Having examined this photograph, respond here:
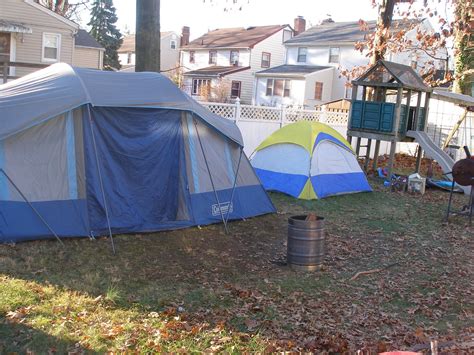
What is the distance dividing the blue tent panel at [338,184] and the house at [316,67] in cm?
1911

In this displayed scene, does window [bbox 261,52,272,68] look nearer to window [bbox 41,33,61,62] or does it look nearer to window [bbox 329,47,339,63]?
window [bbox 329,47,339,63]

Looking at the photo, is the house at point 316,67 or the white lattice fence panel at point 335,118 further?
the house at point 316,67

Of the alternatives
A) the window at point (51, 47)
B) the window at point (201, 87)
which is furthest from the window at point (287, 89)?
the window at point (51, 47)

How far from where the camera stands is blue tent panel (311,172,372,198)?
11.5 metres

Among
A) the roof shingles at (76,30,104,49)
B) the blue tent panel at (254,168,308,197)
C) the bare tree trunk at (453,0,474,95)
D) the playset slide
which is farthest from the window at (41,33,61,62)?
the bare tree trunk at (453,0,474,95)

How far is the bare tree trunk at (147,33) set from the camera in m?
9.80

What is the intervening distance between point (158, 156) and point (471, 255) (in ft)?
16.8

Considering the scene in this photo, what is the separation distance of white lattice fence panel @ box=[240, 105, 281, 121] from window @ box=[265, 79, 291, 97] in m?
17.5

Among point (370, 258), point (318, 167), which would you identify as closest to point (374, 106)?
point (318, 167)

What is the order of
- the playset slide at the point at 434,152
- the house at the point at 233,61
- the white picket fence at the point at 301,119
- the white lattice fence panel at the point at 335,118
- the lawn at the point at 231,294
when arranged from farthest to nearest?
the house at the point at 233,61 → the white lattice fence panel at the point at 335,118 → the white picket fence at the point at 301,119 → the playset slide at the point at 434,152 → the lawn at the point at 231,294

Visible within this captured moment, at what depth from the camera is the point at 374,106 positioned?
14.7m

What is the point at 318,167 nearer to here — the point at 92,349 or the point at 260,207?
the point at 260,207

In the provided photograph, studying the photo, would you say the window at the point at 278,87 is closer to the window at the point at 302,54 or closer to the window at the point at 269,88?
the window at the point at 269,88

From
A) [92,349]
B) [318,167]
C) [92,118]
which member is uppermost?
[92,118]
